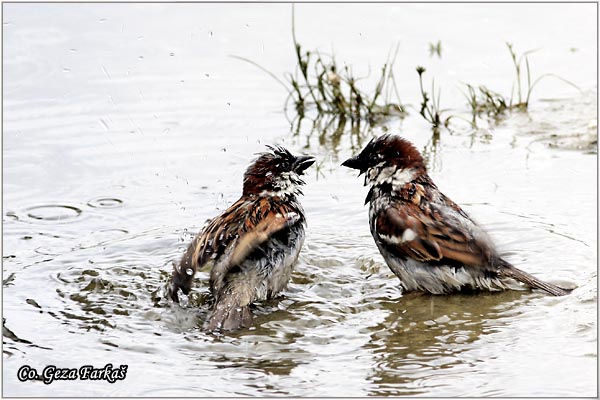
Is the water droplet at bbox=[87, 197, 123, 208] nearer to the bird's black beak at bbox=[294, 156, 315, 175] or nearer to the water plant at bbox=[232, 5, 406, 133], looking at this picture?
the bird's black beak at bbox=[294, 156, 315, 175]

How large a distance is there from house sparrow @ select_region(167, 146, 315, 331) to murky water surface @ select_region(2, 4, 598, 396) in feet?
0.45

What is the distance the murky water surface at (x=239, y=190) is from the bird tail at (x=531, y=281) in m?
0.06

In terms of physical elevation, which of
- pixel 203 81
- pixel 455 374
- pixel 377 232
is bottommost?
pixel 455 374

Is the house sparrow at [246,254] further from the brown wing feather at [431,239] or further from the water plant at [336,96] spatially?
the water plant at [336,96]

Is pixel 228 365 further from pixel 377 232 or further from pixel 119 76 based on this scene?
pixel 119 76

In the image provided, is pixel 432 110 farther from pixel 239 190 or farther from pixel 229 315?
pixel 229 315

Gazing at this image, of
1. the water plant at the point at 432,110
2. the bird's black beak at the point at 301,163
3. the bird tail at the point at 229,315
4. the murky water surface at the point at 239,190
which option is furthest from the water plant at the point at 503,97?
the bird tail at the point at 229,315

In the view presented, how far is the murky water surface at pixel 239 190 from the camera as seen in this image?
187 inches

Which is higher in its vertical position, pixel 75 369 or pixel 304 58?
pixel 304 58

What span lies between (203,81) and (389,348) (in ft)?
15.5

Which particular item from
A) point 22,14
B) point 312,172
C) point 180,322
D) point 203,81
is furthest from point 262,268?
point 22,14

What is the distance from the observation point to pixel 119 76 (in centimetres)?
913

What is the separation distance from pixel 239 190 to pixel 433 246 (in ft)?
6.50

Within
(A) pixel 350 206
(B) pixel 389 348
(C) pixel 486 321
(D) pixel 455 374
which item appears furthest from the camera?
(A) pixel 350 206
